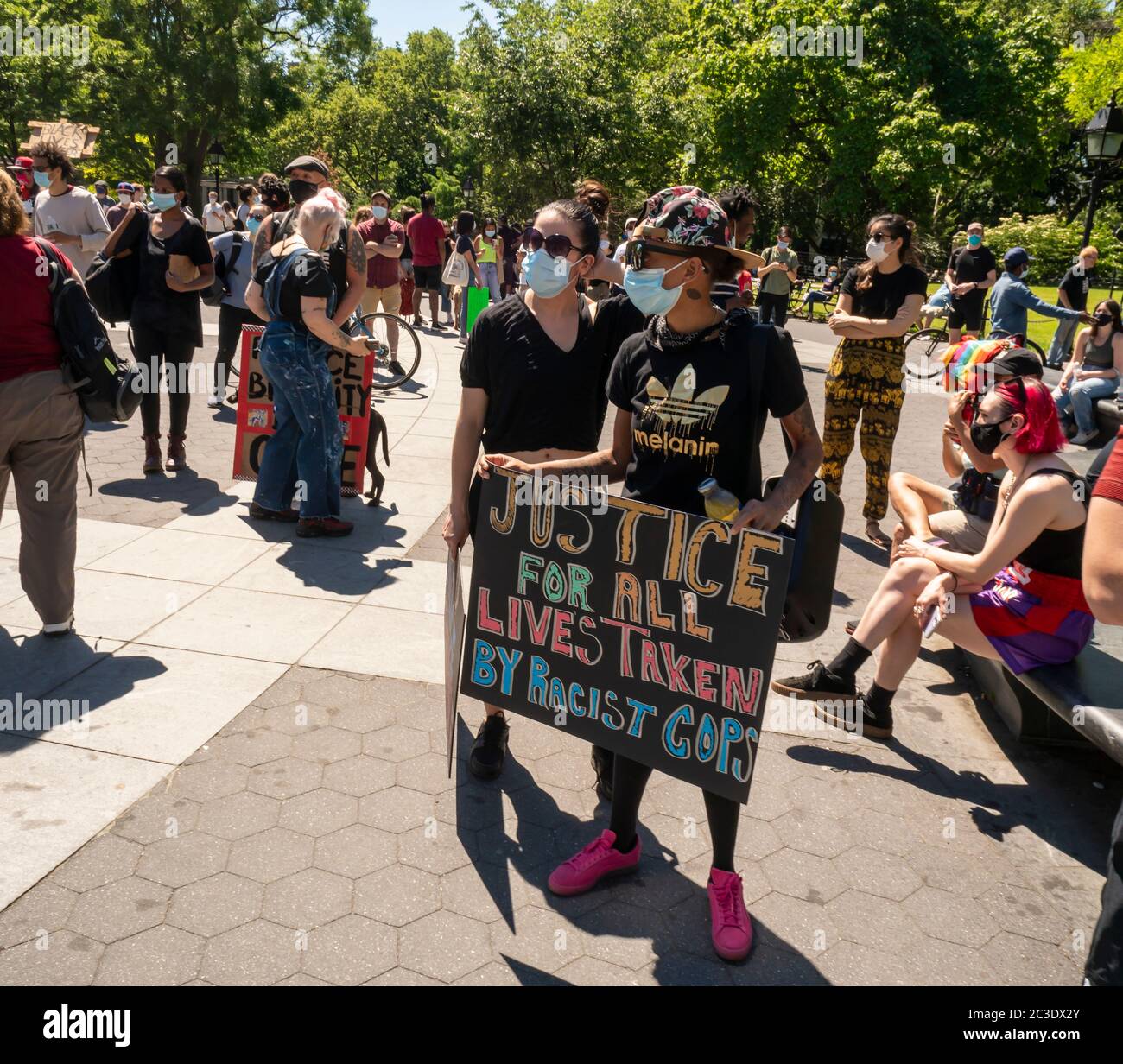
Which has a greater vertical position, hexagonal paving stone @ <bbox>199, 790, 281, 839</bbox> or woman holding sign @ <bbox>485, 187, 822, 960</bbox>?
woman holding sign @ <bbox>485, 187, 822, 960</bbox>

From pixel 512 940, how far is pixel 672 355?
1.77 meters

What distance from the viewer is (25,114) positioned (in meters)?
39.4

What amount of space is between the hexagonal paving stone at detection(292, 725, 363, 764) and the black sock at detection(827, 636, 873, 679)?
6.70 feet

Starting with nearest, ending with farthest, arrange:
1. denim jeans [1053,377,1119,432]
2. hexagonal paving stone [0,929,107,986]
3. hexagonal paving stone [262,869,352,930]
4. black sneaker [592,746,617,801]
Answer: hexagonal paving stone [0,929,107,986] < hexagonal paving stone [262,869,352,930] < black sneaker [592,746,617,801] < denim jeans [1053,377,1119,432]

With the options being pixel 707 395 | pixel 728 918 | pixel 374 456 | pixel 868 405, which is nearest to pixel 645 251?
pixel 707 395

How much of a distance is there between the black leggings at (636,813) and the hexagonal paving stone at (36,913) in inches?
64.9

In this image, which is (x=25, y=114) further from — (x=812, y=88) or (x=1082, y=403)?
(x=1082, y=403)

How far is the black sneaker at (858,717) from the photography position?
4.20m

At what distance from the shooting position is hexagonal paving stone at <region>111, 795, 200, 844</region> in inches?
128

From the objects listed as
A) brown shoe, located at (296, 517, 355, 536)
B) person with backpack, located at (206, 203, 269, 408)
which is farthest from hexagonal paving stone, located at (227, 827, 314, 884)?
person with backpack, located at (206, 203, 269, 408)

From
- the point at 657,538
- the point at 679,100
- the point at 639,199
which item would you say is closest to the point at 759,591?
the point at 657,538

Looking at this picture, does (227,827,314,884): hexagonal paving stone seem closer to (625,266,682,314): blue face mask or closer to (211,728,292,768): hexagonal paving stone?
(211,728,292,768): hexagonal paving stone

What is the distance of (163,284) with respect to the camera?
697 centimetres

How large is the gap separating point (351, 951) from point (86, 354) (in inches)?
115
